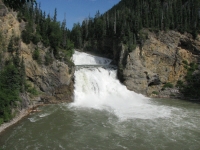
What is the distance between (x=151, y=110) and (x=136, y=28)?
75.6 feet

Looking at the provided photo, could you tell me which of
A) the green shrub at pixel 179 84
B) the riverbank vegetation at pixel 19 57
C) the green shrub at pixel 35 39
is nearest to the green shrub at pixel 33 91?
the riverbank vegetation at pixel 19 57

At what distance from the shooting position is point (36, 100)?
103 feet

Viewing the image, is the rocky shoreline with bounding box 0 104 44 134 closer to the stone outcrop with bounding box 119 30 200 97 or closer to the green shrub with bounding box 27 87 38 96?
the green shrub with bounding box 27 87 38 96

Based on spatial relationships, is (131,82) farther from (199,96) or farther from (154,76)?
(199,96)

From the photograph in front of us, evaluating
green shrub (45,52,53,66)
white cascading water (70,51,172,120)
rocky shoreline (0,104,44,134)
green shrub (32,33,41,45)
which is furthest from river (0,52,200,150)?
green shrub (32,33,41,45)

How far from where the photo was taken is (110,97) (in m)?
37.5

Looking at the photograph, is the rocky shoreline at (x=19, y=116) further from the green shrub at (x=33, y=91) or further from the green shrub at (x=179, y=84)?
the green shrub at (x=179, y=84)

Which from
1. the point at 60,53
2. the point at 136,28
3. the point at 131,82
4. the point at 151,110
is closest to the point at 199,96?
the point at 131,82

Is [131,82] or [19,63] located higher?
[19,63]

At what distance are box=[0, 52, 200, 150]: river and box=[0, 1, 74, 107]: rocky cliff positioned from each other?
6.70 ft

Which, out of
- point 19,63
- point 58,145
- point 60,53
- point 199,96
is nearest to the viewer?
point 58,145

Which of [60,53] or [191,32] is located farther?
[191,32]

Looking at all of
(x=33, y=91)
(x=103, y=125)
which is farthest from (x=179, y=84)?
(x=33, y=91)

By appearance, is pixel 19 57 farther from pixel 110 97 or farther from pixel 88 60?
pixel 88 60
